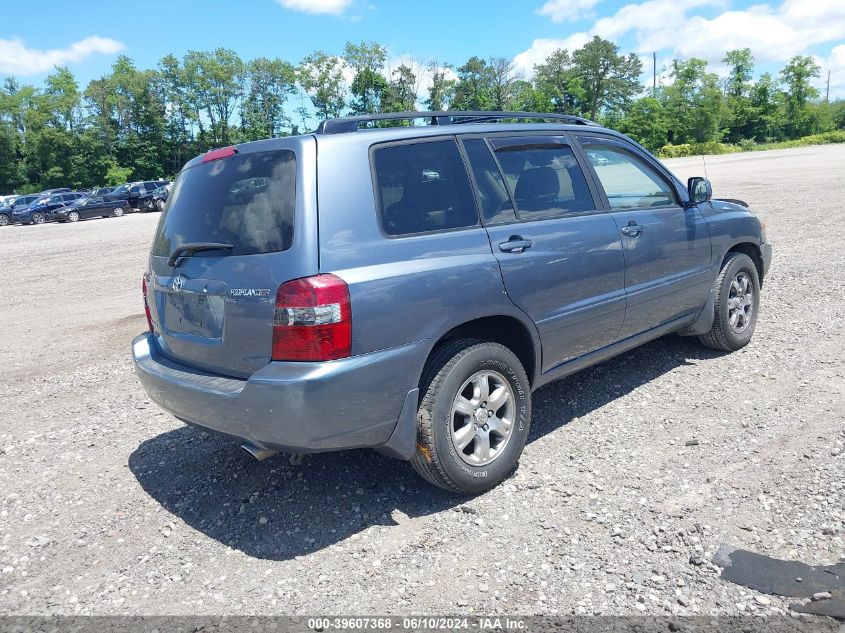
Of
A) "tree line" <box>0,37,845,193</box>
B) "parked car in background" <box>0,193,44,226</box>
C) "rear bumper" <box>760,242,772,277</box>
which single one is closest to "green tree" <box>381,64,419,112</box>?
"tree line" <box>0,37,845,193</box>

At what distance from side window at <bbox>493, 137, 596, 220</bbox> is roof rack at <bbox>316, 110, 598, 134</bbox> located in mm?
271

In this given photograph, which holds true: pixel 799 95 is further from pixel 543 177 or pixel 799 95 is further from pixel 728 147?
pixel 543 177

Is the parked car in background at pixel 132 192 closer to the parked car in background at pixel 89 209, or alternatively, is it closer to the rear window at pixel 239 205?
the parked car in background at pixel 89 209

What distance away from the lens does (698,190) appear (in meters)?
4.98

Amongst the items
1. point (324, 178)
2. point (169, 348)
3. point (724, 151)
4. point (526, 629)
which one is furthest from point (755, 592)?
point (724, 151)

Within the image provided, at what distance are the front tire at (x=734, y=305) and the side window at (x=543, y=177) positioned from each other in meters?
1.78

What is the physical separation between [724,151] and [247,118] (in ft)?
184

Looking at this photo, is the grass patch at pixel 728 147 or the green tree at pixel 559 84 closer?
the grass patch at pixel 728 147

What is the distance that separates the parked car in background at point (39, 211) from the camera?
3531 centimetres

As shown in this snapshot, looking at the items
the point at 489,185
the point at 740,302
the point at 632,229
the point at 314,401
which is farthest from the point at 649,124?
the point at 314,401

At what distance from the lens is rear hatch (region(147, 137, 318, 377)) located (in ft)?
9.93

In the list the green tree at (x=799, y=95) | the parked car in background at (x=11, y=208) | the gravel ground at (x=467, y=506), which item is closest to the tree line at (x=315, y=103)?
the green tree at (x=799, y=95)

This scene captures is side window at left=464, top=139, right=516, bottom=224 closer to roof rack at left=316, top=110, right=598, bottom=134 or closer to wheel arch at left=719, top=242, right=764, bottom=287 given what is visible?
roof rack at left=316, top=110, right=598, bottom=134

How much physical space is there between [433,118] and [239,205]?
130 cm
